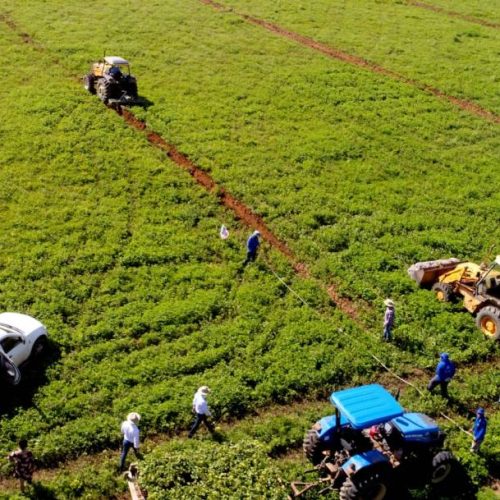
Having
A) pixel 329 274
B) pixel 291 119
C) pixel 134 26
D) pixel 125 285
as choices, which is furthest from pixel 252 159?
pixel 134 26

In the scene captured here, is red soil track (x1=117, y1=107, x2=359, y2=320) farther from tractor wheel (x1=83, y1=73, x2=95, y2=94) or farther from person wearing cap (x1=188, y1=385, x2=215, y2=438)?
person wearing cap (x1=188, y1=385, x2=215, y2=438)

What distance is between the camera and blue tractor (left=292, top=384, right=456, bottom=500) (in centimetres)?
1279

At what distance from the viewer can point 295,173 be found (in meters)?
26.9

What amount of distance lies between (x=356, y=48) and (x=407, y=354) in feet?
95.9

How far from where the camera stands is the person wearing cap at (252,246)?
20703 mm

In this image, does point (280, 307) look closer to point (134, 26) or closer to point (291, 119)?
point (291, 119)

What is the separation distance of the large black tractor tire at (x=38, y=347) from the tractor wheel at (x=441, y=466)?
1045 centimetres

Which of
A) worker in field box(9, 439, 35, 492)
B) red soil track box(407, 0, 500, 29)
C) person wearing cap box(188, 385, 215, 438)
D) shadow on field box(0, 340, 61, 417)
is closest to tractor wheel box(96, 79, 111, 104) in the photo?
shadow on field box(0, 340, 61, 417)

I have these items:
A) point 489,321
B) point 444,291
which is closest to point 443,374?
point 489,321

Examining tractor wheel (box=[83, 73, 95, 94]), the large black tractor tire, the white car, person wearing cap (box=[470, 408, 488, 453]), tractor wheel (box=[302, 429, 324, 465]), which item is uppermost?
tractor wheel (box=[83, 73, 95, 94])

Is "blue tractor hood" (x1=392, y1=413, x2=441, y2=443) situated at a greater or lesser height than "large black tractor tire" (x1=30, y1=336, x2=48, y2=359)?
greater

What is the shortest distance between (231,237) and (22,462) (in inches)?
457

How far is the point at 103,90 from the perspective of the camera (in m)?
30.8

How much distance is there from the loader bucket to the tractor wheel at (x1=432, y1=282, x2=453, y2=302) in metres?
0.43
